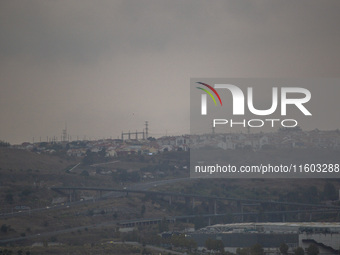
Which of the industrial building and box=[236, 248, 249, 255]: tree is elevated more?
the industrial building

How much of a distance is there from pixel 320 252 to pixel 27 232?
14693 mm

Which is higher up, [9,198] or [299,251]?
[9,198]

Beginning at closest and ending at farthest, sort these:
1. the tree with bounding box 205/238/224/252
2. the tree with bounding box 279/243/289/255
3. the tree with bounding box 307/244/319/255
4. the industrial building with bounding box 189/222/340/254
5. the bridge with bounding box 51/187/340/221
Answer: the tree with bounding box 307/244/319/255 → the tree with bounding box 279/243/289/255 → the industrial building with bounding box 189/222/340/254 → the tree with bounding box 205/238/224/252 → the bridge with bounding box 51/187/340/221

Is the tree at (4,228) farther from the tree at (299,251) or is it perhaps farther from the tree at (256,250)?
the tree at (299,251)

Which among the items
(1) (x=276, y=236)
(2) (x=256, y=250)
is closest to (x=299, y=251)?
(2) (x=256, y=250)

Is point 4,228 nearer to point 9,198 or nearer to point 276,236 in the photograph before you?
point 9,198

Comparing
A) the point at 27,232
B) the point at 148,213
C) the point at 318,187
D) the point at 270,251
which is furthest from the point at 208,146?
the point at 270,251

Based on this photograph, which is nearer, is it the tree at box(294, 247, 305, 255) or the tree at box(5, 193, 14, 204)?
the tree at box(294, 247, 305, 255)

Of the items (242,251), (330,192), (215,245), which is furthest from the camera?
(330,192)

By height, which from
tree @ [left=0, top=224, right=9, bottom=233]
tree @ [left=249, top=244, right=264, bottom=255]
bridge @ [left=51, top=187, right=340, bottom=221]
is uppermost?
bridge @ [left=51, top=187, right=340, bottom=221]

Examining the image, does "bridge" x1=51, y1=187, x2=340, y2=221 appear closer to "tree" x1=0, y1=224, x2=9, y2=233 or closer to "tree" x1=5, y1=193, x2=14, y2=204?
"tree" x1=5, y1=193, x2=14, y2=204

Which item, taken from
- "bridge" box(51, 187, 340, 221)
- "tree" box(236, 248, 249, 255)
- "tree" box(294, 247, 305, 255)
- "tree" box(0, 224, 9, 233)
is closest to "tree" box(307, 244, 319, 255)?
"tree" box(294, 247, 305, 255)

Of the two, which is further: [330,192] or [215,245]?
[330,192]

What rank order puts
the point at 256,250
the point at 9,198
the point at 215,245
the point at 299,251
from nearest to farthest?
1. the point at 299,251
2. the point at 256,250
3. the point at 215,245
4. the point at 9,198
